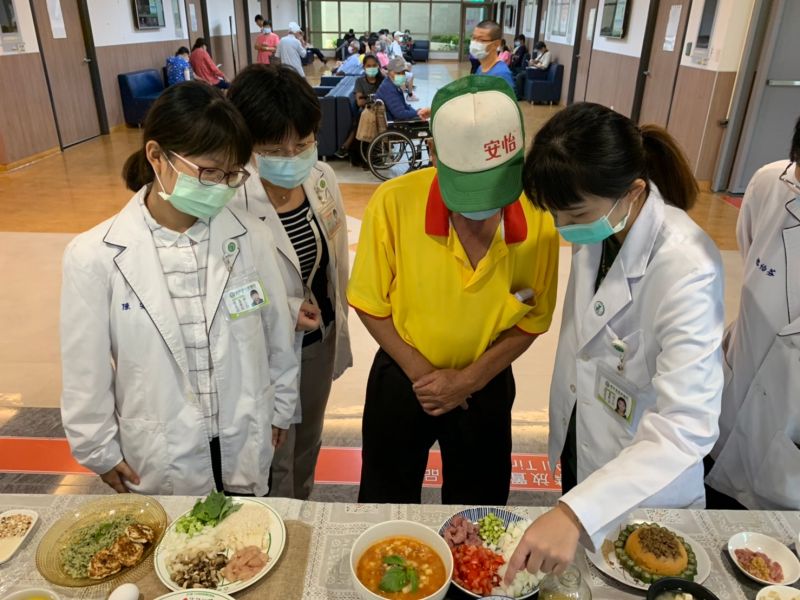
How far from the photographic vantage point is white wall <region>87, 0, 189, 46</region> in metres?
7.92

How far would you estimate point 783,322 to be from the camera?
4.22 feet

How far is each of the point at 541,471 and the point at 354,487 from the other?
2.49 ft

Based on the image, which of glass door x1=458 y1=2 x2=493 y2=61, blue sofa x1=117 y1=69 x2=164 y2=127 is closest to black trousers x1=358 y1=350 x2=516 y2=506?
blue sofa x1=117 y1=69 x2=164 y2=127

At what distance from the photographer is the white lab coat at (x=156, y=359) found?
121cm

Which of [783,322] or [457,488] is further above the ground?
[783,322]

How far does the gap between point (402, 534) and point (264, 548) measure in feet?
0.89

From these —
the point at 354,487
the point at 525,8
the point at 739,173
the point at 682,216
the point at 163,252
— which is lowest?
the point at 354,487

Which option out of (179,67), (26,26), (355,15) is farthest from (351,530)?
(355,15)

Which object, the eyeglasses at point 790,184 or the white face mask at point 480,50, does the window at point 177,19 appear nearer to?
the white face mask at point 480,50

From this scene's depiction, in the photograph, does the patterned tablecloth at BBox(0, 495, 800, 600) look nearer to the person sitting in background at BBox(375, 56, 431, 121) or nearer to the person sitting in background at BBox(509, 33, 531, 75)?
the person sitting in background at BBox(375, 56, 431, 121)

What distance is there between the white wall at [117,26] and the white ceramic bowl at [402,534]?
890 cm

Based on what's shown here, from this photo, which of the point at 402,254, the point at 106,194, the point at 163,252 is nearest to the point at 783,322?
the point at 402,254

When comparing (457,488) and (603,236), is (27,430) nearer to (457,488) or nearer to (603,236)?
(457,488)

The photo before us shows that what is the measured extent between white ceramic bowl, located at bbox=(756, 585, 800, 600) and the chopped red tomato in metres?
0.46
